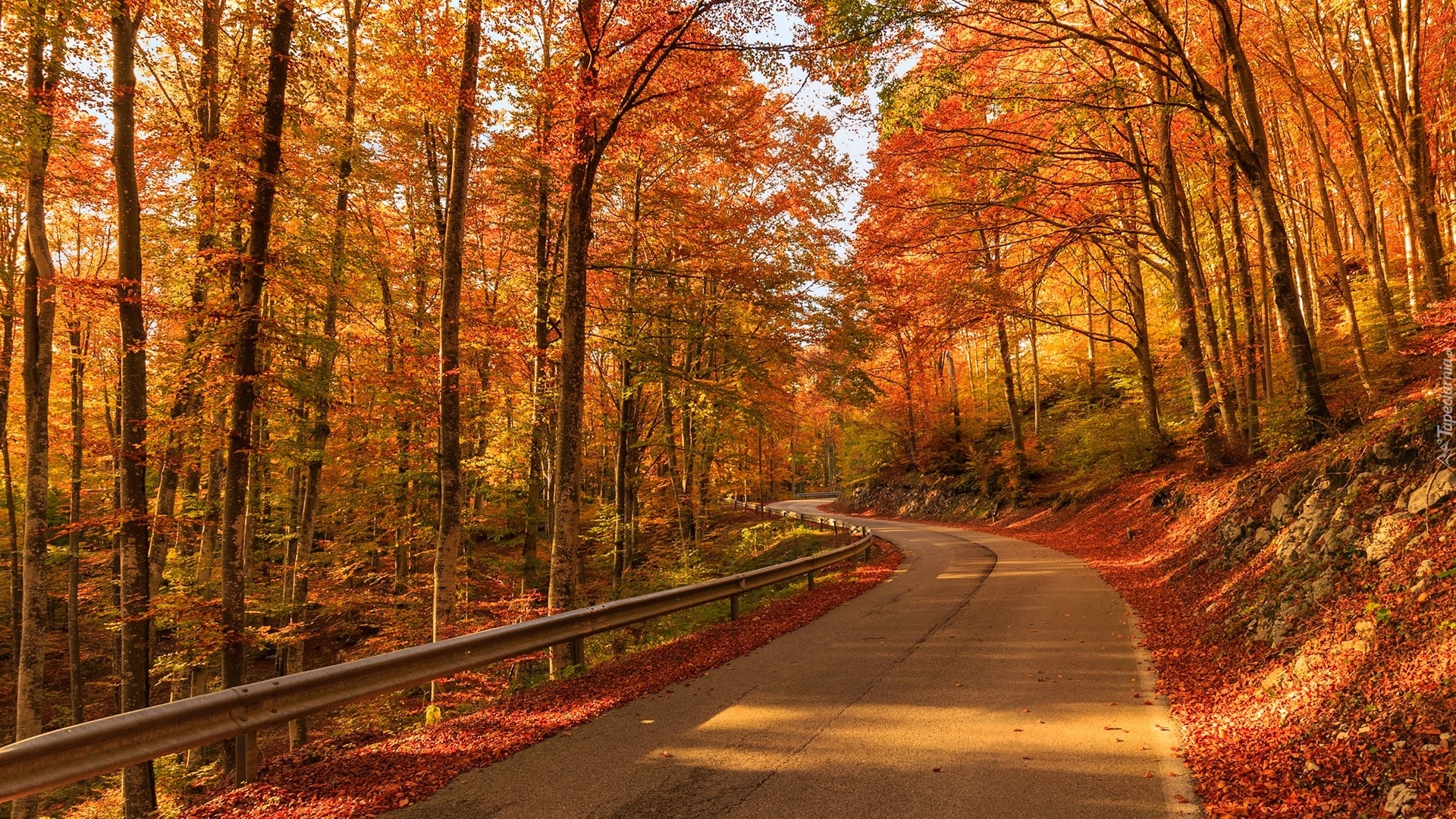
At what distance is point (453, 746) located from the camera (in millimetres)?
4996

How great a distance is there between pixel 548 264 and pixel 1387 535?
15.1 metres

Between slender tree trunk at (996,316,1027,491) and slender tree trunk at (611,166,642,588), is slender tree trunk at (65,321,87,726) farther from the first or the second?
slender tree trunk at (996,316,1027,491)

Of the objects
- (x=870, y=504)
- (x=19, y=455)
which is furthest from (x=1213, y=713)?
(x=870, y=504)

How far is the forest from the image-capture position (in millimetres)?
9047

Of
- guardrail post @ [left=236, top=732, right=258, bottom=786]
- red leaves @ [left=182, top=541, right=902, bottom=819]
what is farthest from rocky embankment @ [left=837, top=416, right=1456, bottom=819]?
guardrail post @ [left=236, top=732, right=258, bottom=786]

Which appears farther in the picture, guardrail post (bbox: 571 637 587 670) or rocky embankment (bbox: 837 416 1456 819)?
guardrail post (bbox: 571 637 587 670)

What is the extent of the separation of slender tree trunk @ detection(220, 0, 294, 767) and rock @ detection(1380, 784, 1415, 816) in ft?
36.4

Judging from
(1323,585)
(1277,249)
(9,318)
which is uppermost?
(9,318)

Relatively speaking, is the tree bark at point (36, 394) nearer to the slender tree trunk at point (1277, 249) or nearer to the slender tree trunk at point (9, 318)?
the slender tree trunk at point (9, 318)

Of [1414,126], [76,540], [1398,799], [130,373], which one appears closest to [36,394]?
[130,373]

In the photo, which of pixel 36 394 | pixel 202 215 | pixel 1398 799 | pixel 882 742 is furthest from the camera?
pixel 202 215

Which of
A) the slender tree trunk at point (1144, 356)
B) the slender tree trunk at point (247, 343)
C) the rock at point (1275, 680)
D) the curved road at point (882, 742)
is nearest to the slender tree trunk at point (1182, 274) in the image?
the slender tree trunk at point (1144, 356)

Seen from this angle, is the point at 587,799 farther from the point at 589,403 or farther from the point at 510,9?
the point at 589,403

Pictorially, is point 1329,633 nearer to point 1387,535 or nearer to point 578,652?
point 1387,535
